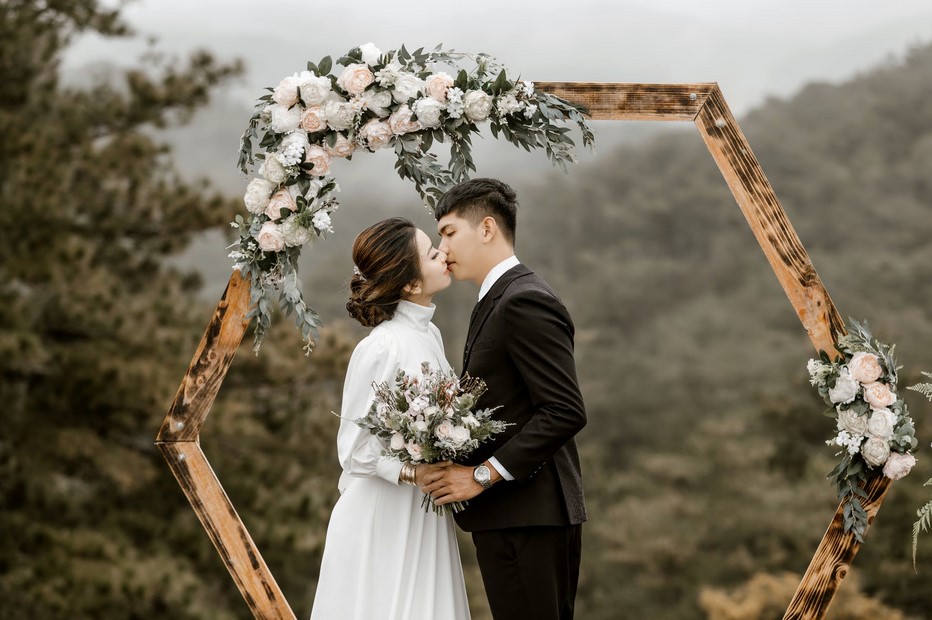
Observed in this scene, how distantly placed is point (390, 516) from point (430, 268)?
1.01 metres

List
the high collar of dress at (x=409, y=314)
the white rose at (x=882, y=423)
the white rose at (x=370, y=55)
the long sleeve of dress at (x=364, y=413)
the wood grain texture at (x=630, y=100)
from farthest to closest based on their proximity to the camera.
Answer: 1. the wood grain texture at (x=630, y=100)
2. the white rose at (x=370, y=55)
3. the white rose at (x=882, y=423)
4. the high collar of dress at (x=409, y=314)
5. the long sleeve of dress at (x=364, y=413)

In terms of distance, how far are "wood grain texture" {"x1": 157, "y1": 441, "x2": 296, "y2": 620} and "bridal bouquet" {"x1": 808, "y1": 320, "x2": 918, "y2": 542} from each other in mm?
2490

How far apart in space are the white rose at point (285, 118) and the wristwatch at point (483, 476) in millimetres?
1659

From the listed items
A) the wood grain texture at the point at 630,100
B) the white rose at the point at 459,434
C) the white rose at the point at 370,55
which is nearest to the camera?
the white rose at the point at 459,434

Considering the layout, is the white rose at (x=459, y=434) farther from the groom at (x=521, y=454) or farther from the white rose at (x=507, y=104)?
the white rose at (x=507, y=104)

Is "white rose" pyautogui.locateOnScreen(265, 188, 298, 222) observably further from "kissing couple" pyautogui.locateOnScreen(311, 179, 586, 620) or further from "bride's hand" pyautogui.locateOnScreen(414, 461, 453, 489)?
"bride's hand" pyautogui.locateOnScreen(414, 461, 453, 489)

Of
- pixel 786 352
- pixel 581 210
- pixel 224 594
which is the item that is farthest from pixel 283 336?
pixel 581 210

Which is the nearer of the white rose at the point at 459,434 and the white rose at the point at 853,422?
the white rose at the point at 459,434

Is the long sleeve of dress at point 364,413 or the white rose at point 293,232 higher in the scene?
the white rose at point 293,232

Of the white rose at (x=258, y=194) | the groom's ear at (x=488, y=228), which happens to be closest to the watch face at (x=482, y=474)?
the groom's ear at (x=488, y=228)

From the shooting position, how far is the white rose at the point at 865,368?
439 cm

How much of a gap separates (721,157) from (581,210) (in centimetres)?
2184

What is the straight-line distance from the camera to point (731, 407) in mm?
21609

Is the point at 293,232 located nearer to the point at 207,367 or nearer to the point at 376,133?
the point at 376,133
